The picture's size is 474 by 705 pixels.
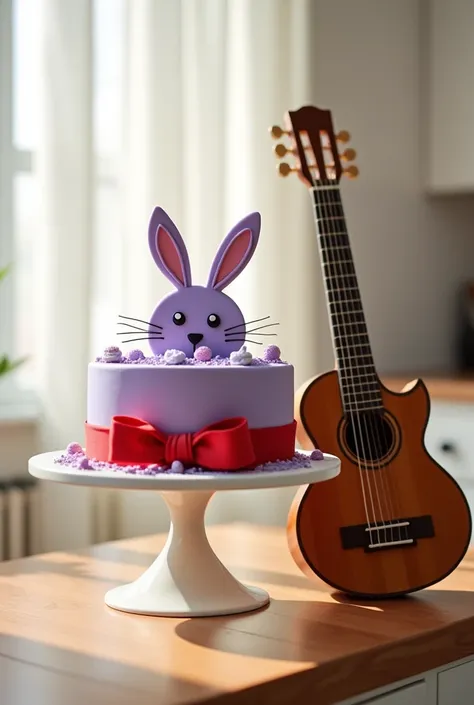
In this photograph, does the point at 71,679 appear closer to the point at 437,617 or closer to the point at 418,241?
the point at 437,617

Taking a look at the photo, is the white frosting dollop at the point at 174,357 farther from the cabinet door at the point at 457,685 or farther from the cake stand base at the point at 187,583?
the cabinet door at the point at 457,685

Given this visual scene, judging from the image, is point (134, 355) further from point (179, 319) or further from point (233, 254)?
point (233, 254)

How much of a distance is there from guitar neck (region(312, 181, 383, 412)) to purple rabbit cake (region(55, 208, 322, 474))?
0.53ft

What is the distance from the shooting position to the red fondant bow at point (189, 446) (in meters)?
1.25

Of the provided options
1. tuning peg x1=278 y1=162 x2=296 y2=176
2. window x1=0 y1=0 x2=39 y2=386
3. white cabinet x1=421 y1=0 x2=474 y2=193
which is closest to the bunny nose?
tuning peg x1=278 y1=162 x2=296 y2=176

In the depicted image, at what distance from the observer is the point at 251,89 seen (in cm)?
307

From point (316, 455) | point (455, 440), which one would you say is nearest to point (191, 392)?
point (316, 455)

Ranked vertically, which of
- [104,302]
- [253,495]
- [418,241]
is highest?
[418,241]

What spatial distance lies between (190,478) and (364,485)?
0.36 m

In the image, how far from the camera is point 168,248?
1375 millimetres

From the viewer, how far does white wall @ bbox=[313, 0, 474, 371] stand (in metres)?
3.39

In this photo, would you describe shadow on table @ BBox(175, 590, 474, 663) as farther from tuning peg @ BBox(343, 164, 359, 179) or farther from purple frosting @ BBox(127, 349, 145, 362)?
tuning peg @ BBox(343, 164, 359, 179)

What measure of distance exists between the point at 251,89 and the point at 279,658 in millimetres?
2212

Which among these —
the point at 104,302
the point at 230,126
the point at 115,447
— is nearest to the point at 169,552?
the point at 115,447
